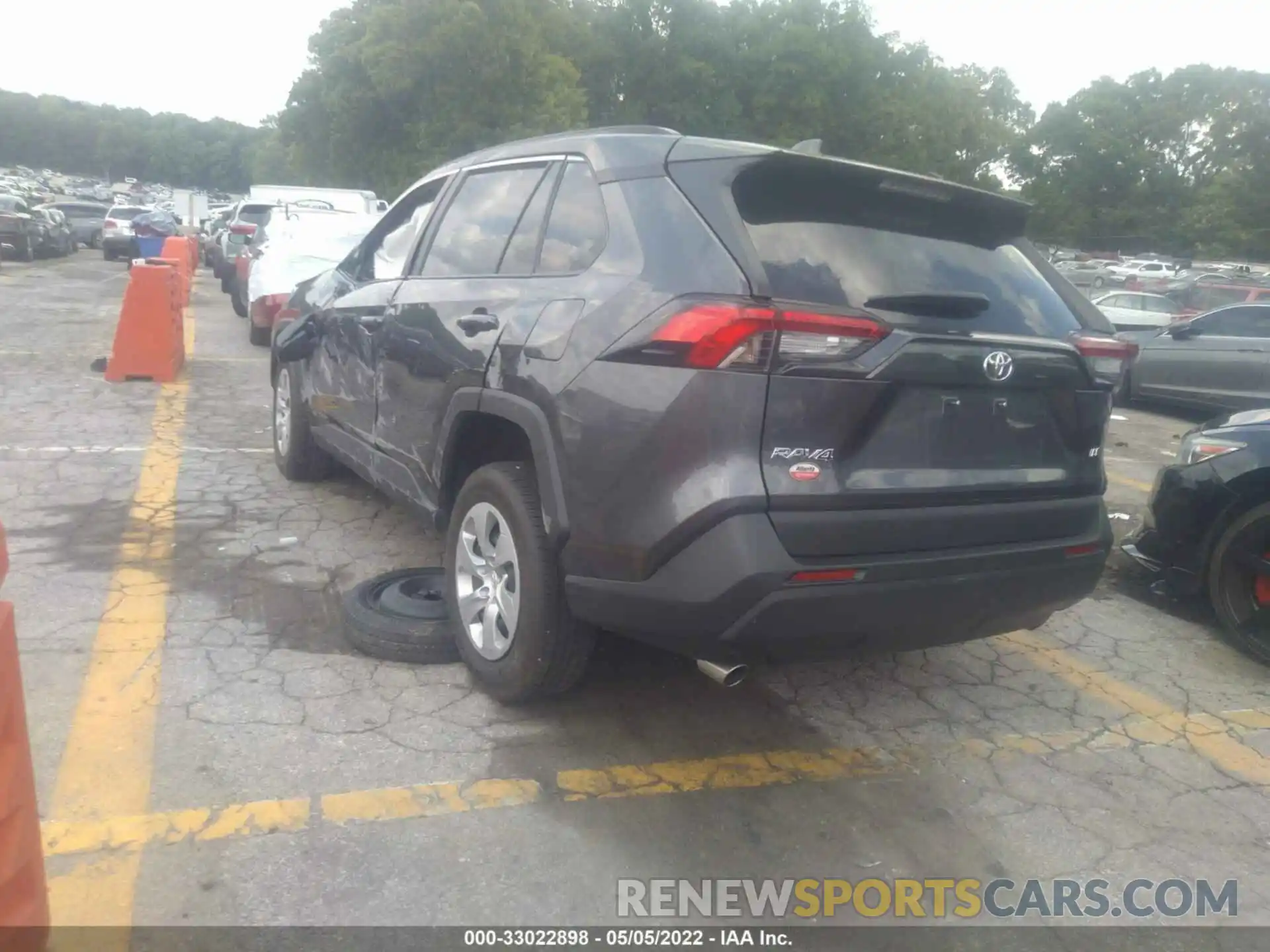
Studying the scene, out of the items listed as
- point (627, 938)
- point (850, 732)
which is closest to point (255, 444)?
point (850, 732)

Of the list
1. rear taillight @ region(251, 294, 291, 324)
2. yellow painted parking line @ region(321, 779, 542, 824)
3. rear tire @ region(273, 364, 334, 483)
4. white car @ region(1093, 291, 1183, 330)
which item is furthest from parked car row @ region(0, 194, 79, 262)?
yellow painted parking line @ region(321, 779, 542, 824)

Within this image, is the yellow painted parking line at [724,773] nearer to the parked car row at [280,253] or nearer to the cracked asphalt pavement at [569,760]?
the cracked asphalt pavement at [569,760]

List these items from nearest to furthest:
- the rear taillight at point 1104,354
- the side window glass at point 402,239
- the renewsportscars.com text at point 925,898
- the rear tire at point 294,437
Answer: the renewsportscars.com text at point 925,898 < the rear taillight at point 1104,354 < the side window glass at point 402,239 < the rear tire at point 294,437

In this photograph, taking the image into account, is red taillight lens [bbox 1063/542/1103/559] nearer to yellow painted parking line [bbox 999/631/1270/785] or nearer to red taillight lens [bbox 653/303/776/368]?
yellow painted parking line [bbox 999/631/1270/785]

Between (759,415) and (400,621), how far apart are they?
1.97 meters

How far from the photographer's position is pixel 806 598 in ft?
9.47

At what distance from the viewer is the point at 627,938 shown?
266cm

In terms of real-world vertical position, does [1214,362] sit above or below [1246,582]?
above

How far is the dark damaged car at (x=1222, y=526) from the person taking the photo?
467 centimetres

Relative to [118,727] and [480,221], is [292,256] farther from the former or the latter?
[118,727]

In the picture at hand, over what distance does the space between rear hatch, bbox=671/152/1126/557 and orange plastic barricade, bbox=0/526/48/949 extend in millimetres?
1802

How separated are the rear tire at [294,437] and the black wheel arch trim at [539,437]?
2.57 meters

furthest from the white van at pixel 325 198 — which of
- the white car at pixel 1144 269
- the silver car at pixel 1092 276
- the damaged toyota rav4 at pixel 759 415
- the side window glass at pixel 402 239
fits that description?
the white car at pixel 1144 269

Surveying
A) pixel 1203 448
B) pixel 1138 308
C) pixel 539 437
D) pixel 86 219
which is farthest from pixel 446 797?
pixel 86 219
